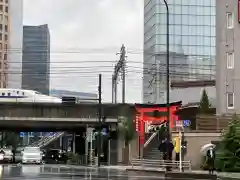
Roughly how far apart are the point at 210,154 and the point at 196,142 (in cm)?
440

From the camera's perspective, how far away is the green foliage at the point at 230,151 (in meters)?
31.5

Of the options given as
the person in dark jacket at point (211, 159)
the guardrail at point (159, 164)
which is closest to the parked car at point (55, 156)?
the guardrail at point (159, 164)

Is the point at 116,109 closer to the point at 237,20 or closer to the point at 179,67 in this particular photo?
the point at 237,20

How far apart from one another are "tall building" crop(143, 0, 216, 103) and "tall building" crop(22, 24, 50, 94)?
19371 mm

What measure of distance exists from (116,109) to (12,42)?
115 m

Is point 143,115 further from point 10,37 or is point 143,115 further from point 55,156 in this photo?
point 10,37

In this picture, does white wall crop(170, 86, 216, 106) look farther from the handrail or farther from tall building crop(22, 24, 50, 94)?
tall building crop(22, 24, 50, 94)

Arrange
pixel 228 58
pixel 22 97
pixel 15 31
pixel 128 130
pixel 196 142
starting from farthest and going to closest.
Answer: pixel 15 31, pixel 22 97, pixel 128 130, pixel 228 58, pixel 196 142

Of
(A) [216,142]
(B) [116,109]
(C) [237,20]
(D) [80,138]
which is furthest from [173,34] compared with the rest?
(A) [216,142]

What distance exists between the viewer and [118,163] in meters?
53.0

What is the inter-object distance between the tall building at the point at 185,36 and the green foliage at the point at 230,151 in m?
63.3

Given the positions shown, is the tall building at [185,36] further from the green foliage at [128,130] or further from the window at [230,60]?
the window at [230,60]

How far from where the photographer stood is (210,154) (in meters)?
33.9

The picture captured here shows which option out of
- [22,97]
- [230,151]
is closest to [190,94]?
[22,97]
